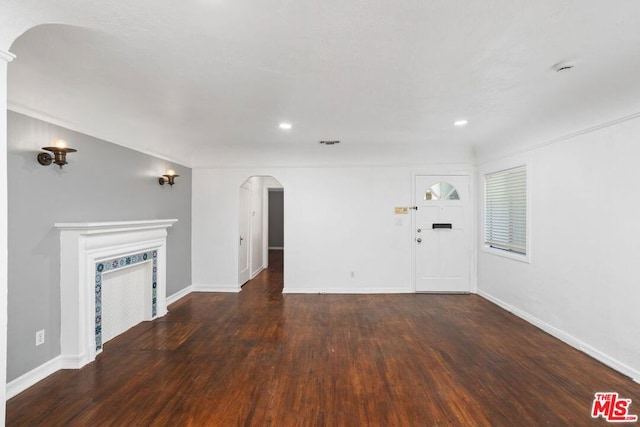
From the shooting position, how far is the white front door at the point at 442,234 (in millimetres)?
4785

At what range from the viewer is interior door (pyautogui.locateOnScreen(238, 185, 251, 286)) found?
16.6ft

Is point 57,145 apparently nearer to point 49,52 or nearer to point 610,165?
point 49,52

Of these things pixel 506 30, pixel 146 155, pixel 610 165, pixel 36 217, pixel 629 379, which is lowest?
pixel 629 379

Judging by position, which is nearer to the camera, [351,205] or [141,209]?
[141,209]

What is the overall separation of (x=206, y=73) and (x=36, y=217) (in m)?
1.86

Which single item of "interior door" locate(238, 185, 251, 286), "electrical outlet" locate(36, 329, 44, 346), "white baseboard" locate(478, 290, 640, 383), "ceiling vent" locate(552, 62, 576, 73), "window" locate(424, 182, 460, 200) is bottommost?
"white baseboard" locate(478, 290, 640, 383)

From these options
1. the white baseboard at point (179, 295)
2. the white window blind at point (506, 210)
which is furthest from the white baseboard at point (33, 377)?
the white window blind at point (506, 210)

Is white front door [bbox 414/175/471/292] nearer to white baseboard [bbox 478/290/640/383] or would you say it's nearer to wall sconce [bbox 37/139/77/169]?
white baseboard [bbox 478/290/640/383]

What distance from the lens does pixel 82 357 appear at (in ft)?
8.29

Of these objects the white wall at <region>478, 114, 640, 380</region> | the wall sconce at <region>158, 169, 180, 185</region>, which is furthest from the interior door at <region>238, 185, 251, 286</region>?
the white wall at <region>478, 114, 640, 380</region>

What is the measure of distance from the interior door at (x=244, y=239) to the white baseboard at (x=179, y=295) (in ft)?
2.79

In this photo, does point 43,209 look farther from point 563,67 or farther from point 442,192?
point 442,192

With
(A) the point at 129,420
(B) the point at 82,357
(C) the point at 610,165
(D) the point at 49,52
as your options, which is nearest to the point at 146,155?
(D) the point at 49,52

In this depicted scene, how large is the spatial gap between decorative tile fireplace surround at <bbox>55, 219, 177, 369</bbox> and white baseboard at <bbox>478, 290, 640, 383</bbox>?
4816 millimetres
